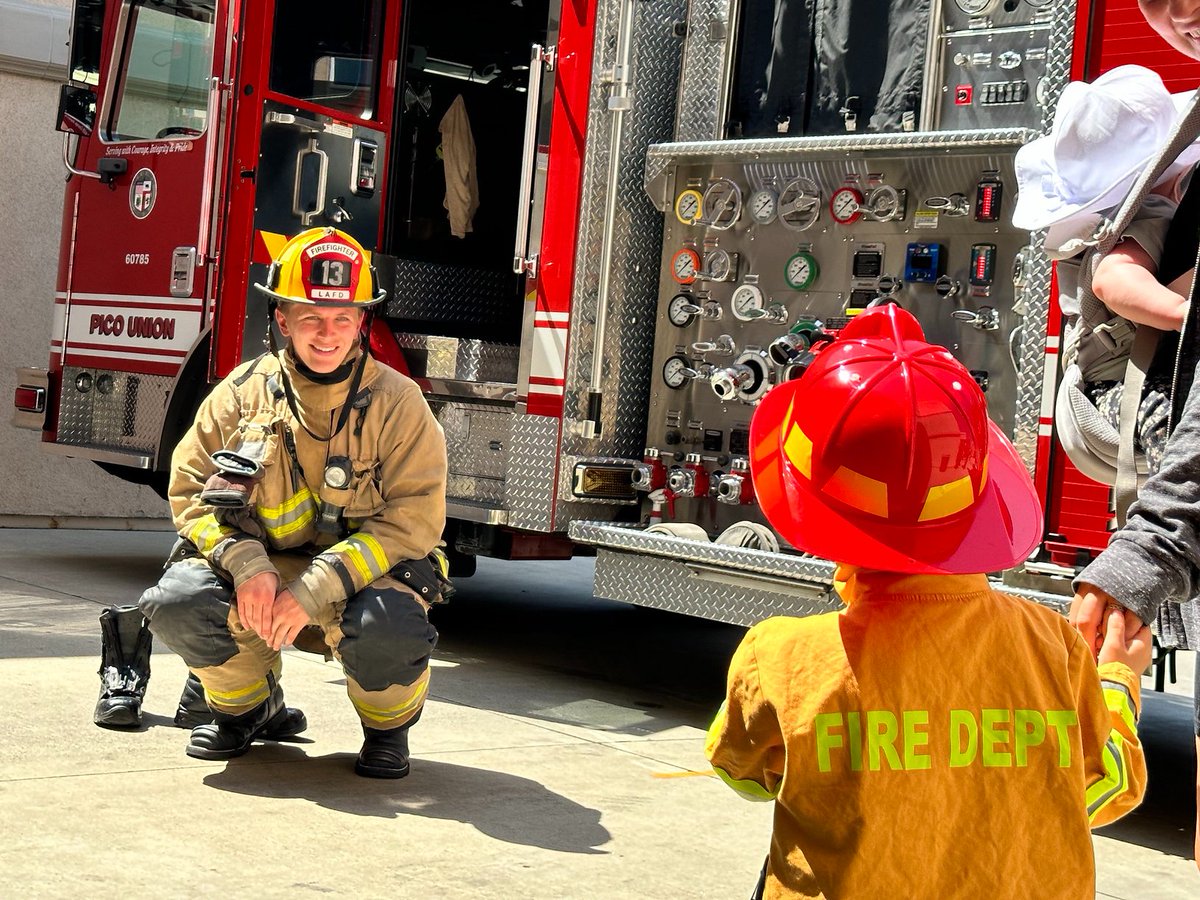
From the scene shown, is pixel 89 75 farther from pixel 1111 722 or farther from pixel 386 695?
pixel 1111 722

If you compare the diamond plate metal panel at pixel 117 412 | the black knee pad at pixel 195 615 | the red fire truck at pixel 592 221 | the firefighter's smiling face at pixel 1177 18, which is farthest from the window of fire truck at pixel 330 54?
the firefighter's smiling face at pixel 1177 18

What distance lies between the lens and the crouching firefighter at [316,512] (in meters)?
4.09

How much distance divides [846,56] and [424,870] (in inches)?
136

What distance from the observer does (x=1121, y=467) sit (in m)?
2.73

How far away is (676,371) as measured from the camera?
6172 millimetres

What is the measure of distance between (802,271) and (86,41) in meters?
4.03

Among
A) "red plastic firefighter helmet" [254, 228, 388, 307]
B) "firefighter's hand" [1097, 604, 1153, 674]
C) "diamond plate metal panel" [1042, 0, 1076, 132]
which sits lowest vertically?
"firefighter's hand" [1097, 604, 1153, 674]

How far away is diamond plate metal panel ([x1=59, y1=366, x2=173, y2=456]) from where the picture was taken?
7.35 metres

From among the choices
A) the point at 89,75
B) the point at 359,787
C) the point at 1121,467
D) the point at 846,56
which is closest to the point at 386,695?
the point at 359,787

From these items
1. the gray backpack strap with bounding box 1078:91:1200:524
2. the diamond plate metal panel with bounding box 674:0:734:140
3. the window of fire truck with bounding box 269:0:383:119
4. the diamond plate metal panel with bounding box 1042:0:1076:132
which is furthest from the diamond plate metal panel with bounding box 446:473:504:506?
the gray backpack strap with bounding box 1078:91:1200:524

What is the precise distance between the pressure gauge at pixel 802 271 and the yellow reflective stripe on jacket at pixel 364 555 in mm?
2328

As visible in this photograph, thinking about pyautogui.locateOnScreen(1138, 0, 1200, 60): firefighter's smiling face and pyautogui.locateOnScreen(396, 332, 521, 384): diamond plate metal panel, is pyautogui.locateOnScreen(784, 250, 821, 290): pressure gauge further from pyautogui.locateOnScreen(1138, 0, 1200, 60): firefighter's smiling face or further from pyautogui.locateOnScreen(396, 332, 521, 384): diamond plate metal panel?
pyautogui.locateOnScreen(1138, 0, 1200, 60): firefighter's smiling face

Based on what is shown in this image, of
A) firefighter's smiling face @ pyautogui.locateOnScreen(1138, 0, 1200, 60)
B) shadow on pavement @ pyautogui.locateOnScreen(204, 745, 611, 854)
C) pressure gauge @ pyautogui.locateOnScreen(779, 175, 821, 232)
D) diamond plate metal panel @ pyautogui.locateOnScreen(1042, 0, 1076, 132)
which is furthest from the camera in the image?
pressure gauge @ pyautogui.locateOnScreen(779, 175, 821, 232)

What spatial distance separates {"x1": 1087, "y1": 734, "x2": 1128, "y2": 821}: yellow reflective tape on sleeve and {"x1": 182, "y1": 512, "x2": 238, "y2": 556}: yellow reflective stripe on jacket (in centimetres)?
272
